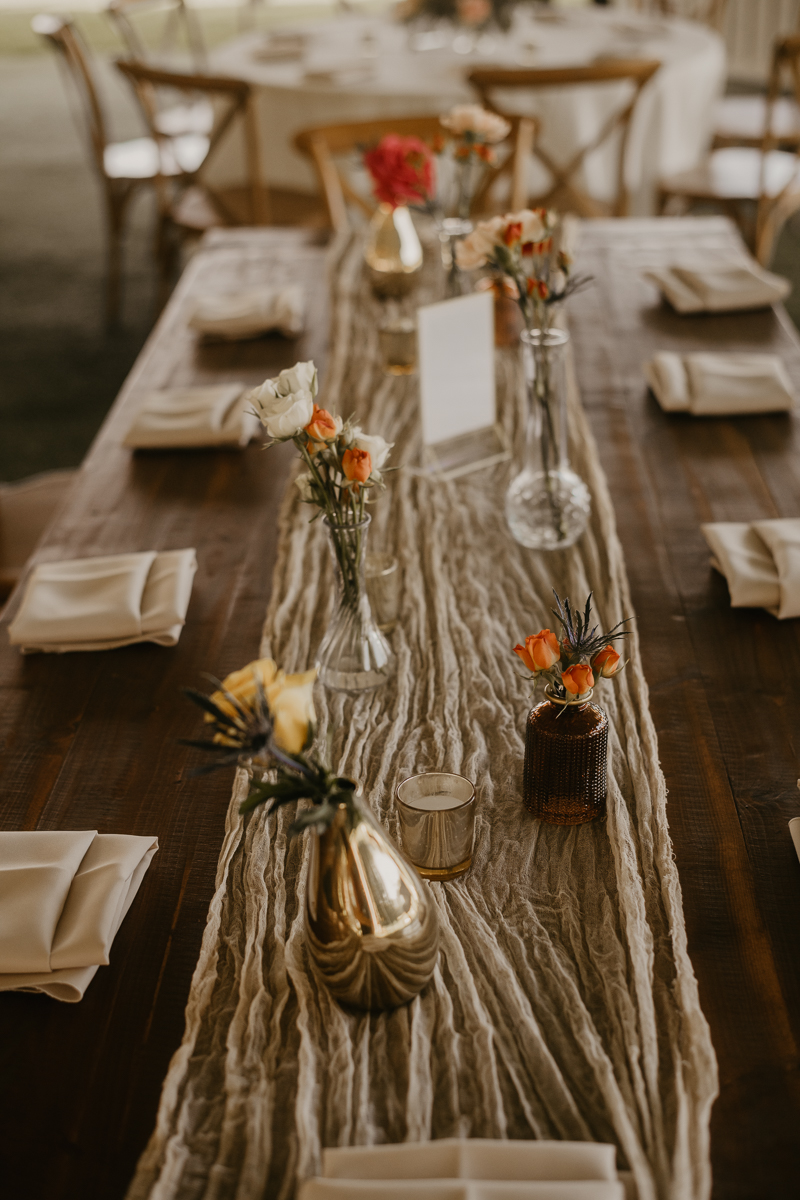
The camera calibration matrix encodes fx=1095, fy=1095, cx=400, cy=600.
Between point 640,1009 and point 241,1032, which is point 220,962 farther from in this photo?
point 640,1009

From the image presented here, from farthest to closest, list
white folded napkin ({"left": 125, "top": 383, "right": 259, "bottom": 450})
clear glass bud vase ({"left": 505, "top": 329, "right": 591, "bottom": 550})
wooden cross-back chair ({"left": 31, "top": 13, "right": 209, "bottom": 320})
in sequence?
wooden cross-back chair ({"left": 31, "top": 13, "right": 209, "bottom": 320}) < white folded napkin ({"left": 125, "top": 383, "right": 259, "bottom": 450}) < clear glass bud vase ({"left": 505, "top": 329, "right": 591, "bottom": 550})

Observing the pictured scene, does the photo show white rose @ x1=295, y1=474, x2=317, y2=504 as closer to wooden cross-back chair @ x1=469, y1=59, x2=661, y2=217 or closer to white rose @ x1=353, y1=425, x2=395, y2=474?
white rose @ x1=353, y1=425, x2=395, y2=474

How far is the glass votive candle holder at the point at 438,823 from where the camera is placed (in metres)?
0.88

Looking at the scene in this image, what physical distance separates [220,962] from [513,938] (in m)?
0.23

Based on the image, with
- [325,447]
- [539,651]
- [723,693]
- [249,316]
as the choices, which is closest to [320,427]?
[325,447]

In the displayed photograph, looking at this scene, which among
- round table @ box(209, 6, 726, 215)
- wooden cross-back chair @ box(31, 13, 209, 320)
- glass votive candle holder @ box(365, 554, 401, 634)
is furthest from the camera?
wooden cross-back chair @ box(31, 13, 209, 320)

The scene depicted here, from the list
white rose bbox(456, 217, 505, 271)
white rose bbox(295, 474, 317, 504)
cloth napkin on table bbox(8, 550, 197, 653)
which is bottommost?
cloth napkin on table bbox(8, 550, 197, 653)

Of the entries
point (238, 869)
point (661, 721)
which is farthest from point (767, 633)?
point (238, 869)

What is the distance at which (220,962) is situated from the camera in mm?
846

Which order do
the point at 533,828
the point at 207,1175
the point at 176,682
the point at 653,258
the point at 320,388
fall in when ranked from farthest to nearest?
the point at 653,258
the point at 320,388
the point at 176,682
the point at 533,828
the point at 207,1175

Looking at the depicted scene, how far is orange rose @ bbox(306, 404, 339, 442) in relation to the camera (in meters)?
0.95

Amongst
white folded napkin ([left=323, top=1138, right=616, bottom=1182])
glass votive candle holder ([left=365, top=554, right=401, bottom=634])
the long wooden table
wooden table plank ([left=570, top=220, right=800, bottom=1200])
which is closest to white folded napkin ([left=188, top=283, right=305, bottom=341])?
the long wooden table

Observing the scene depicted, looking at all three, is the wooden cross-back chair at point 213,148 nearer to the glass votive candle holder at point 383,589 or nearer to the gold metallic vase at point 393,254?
the gold metallic vase at point 393,254

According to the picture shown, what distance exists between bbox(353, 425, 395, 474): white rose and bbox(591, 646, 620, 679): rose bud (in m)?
0.27
